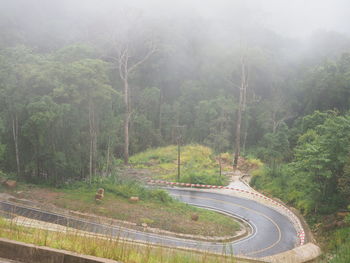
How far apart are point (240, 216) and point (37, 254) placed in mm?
19373

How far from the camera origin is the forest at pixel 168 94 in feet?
75.9

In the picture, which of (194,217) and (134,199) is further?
(134,199)

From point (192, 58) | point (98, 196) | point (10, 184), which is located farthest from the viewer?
point (192, 58)

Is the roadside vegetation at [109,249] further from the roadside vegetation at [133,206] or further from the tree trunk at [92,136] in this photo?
the tree trunk at [92,136]

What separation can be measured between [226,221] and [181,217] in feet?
8.56

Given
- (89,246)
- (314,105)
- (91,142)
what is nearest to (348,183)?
(91,142)

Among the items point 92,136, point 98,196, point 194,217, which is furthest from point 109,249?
point 92,136

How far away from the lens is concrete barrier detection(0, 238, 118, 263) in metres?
4.25

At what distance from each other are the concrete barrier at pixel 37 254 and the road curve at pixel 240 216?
9166 mm

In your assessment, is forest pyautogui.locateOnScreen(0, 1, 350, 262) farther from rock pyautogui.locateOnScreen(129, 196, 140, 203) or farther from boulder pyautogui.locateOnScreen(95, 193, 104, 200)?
rock pyautogui.locateOnScreen(129, 196, 140, 203)

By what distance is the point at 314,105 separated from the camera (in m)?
40.7

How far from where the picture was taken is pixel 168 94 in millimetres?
51438

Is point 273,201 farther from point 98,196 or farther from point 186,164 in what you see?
point 186,164

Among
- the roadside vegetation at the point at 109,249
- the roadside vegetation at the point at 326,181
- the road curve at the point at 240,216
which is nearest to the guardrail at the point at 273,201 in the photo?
the road curve at the point at 240,216
